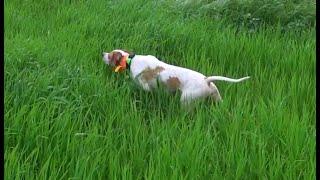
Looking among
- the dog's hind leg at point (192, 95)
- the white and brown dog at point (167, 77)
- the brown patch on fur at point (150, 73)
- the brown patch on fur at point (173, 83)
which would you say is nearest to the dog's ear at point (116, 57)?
the white and brown dog at point (167, 77)

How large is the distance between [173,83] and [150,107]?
0.72ft

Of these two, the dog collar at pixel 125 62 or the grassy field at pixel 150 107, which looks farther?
the dog collar at pixel 125 62

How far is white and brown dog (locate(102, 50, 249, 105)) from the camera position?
3.36 meters

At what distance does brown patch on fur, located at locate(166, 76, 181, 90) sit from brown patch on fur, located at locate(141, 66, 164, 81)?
0.10 meters

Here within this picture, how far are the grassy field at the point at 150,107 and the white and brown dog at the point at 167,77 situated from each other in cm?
8

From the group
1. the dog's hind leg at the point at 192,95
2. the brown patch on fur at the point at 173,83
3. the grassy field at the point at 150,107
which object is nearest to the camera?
the grassy field at the point at 150,107

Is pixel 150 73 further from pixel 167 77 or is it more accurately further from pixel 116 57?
pixel 116 57

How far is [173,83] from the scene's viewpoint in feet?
11.5

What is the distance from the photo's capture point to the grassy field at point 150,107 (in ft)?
7.95

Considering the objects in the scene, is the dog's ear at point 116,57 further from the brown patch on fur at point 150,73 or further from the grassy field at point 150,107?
the brown patch on fur at point 150,73

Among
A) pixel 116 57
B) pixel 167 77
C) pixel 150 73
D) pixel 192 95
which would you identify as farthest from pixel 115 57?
pixel 192 95

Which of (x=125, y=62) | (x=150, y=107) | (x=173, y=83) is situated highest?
(x=125, y=62)

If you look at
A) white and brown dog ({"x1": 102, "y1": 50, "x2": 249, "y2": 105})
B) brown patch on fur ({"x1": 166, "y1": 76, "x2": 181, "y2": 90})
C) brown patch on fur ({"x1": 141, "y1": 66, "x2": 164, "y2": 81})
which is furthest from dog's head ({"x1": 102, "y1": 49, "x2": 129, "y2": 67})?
brown patch on fur ({"x1": 166, "y1": 76, "x2": 181, "y2": 90})
